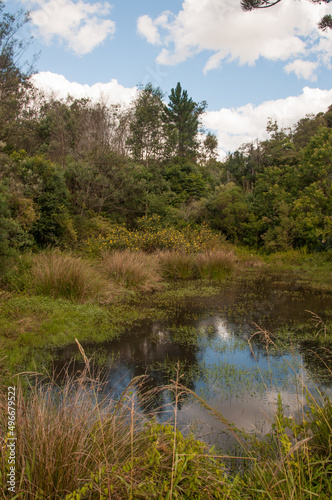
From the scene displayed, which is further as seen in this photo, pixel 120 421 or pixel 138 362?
pixel 138 362

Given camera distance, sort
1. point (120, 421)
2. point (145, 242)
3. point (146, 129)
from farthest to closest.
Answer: point (146, 129) < point (145, 242) < point (120, 421)

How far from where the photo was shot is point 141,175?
61.2 ft

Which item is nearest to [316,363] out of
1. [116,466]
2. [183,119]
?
[116,466]

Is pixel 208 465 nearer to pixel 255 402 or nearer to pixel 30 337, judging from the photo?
pixel 255 402

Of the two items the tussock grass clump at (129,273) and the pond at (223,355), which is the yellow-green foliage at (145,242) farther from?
the pond at (223,355)

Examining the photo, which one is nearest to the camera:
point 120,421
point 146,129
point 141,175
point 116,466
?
point 116,466

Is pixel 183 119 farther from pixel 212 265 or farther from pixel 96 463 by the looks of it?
pixel 96 463

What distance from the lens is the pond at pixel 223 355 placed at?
11.4ft

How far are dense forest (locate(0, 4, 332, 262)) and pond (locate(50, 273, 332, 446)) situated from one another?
146 inches

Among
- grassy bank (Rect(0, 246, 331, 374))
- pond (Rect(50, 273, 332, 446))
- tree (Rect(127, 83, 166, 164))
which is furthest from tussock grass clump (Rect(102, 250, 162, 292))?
tree (Rect(127, 83, 166, 164))

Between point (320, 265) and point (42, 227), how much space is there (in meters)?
10.6

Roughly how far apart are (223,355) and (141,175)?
1477 cm

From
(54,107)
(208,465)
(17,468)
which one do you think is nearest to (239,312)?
(208,465)

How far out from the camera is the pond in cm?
348
